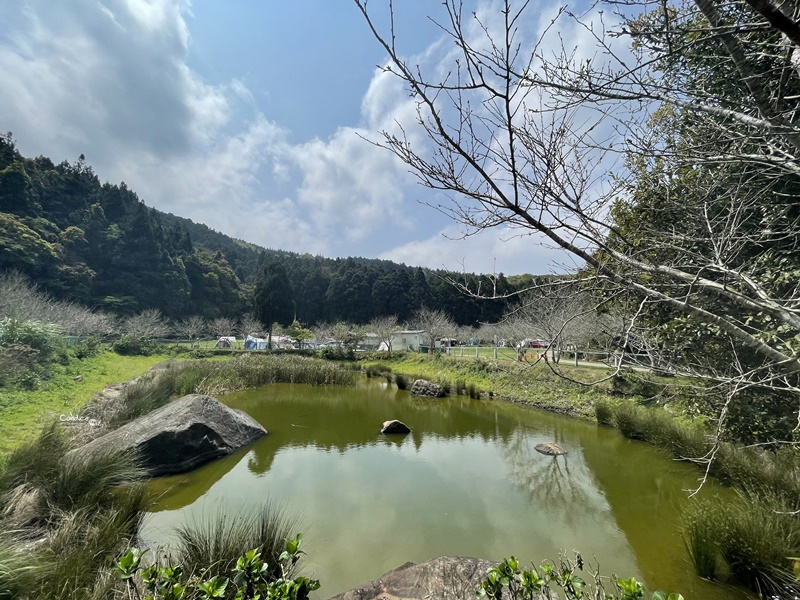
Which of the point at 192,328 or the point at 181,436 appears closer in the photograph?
the point at 181,436

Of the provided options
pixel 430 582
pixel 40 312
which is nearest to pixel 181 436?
pixel 430 582

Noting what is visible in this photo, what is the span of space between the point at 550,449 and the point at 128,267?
167 ft

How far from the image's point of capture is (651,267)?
182cm

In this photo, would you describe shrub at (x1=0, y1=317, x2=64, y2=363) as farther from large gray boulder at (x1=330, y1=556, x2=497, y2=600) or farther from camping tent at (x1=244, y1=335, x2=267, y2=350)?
camping tent at (x1=244, y1=335, x2=267, y2=350)

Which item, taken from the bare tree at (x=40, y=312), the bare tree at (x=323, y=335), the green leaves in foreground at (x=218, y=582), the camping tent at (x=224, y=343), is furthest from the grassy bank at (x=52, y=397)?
the bare tree at (x=323, y=335)

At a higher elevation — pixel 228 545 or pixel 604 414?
pixel 228 545

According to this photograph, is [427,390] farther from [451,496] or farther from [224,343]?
[224,343]

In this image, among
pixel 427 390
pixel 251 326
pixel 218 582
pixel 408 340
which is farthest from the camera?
pixel 251 326

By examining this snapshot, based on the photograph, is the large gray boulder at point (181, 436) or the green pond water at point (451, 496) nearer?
the green pond water at point (451, 496)

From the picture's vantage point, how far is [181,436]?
6.41m

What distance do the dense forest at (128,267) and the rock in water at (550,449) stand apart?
77.7 ft

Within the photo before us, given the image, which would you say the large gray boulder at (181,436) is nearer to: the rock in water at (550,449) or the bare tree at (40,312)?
the rock in water at (550,449)

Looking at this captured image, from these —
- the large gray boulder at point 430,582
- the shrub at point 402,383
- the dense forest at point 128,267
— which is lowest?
the shrub at point 402,383

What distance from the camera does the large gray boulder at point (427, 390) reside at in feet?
49.3
